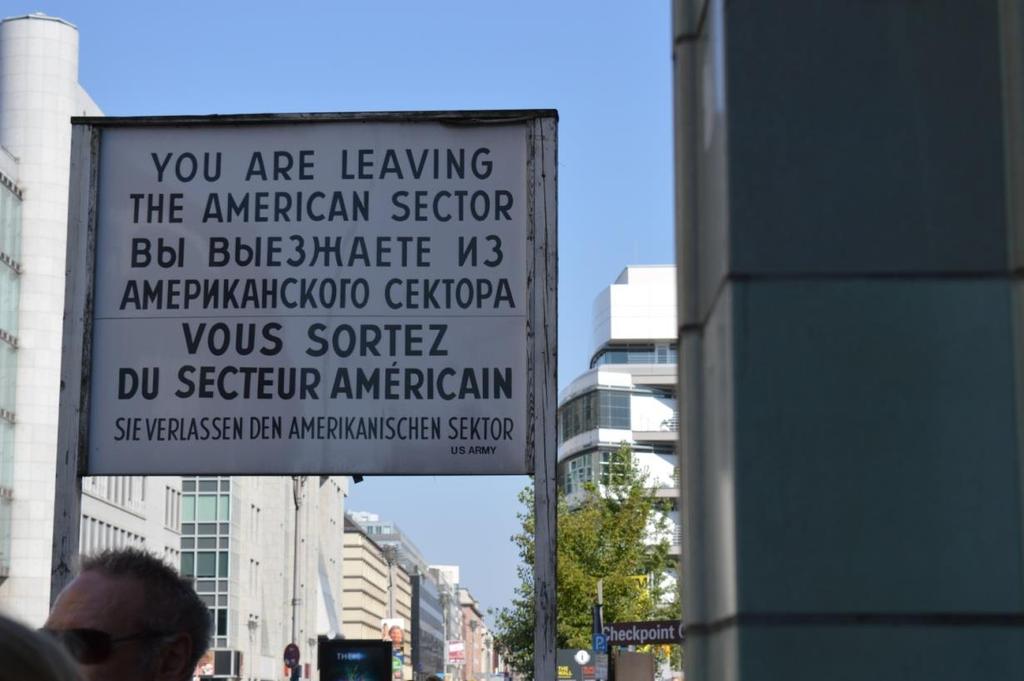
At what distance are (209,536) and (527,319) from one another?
79.0 meters

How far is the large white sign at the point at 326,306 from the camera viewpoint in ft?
20.7

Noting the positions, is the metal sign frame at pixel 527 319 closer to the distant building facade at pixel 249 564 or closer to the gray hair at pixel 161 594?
the gray hair at pixel 161 594

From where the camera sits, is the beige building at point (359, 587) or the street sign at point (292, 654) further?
the beige building at point (359, 587)

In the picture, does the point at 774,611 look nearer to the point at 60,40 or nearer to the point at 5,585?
the point at 5,585

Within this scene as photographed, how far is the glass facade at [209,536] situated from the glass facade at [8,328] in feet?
95.6

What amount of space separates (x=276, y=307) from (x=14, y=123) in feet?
167

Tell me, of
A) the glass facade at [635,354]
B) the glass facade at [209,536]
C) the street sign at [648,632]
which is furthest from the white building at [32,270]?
the glass facade at [635,354]

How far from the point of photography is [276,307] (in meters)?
6.38

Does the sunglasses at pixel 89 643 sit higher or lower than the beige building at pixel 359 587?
lower

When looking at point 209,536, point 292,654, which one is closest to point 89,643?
point 292,654

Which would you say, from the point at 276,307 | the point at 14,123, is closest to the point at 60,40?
the point at 14,123

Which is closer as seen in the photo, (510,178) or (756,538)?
(756,538)

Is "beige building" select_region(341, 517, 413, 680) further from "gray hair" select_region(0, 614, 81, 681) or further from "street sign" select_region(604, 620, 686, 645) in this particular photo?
"gray hair" select_region(0, 614, 81, 681)

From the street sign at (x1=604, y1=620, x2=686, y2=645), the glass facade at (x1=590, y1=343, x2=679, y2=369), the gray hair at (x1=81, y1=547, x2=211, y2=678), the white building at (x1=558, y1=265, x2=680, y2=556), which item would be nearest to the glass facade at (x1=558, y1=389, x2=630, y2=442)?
the white building at (x1=558, y1=265, x2=680, y2=556)
